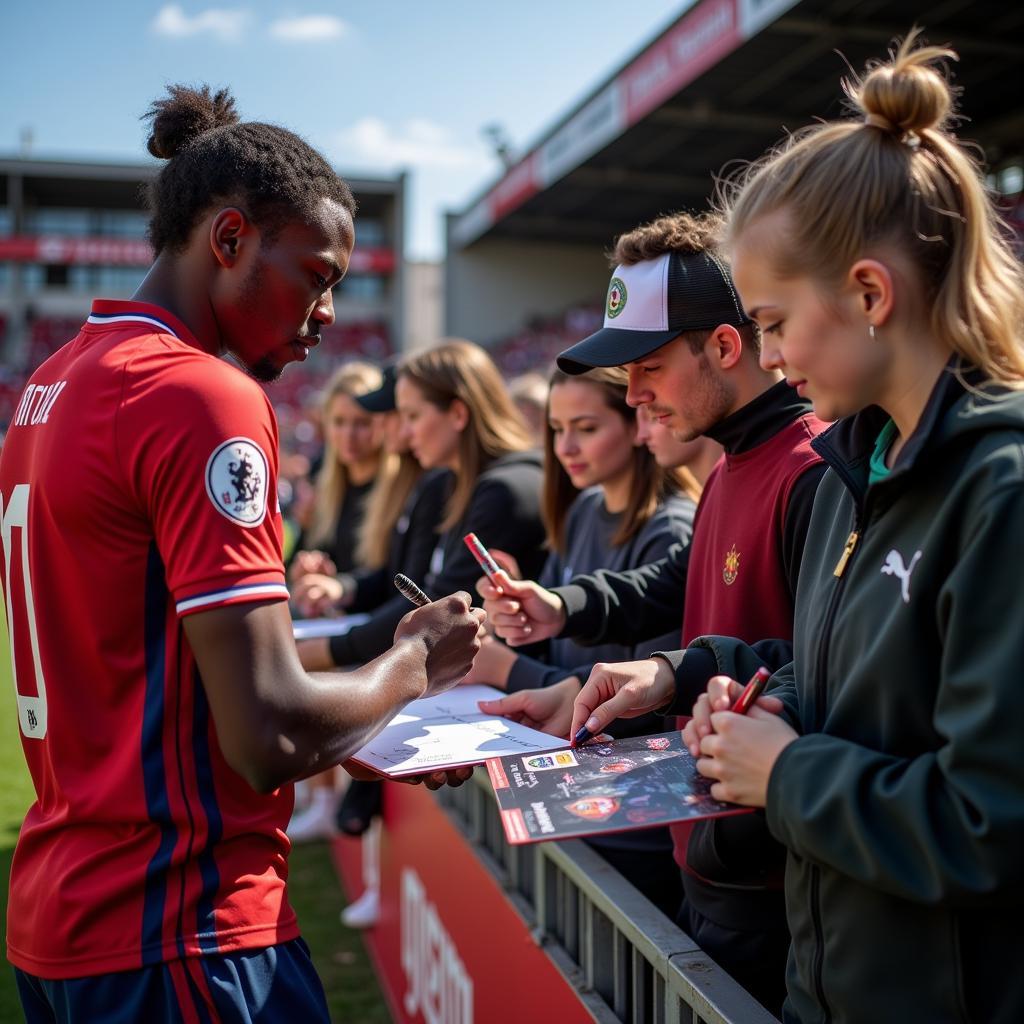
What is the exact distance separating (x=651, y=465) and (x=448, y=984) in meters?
1.77

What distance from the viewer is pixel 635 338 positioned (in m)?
2.16

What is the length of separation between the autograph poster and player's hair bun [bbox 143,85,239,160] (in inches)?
46.0

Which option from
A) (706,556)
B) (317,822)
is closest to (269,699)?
(706,556)

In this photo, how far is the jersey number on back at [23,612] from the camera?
145 centimetres

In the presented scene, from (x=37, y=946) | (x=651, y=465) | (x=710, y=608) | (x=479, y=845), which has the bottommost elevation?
(x=479, y=845)

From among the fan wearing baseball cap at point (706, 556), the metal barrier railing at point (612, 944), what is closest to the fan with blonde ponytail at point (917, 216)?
the fan wearing baseball cap at point (706, 556)

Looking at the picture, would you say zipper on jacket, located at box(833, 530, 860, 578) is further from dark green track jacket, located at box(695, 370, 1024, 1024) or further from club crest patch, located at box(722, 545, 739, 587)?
club crest patch, located at box(722, 545, 739, 587)

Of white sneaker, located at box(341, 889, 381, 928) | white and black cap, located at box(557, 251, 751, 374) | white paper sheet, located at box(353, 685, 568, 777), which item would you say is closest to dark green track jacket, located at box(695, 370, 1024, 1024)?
white paper sheet, located at box(353, 685, 568, 777)

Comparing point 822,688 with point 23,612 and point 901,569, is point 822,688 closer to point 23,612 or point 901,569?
point 901,569

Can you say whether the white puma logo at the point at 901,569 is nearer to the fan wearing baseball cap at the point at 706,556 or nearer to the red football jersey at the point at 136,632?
the fan wearing baseball cap at the point at 706,556

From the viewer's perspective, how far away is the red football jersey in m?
1.33

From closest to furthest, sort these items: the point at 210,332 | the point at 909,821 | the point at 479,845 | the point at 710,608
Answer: the point at 909,821 < the point at 210,332 < the point at 710,608 < the point at 479,845

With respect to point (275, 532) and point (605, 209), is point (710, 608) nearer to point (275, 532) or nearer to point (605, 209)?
point (275, 532)

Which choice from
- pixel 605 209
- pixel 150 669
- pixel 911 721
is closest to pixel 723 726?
pixel 911 721
